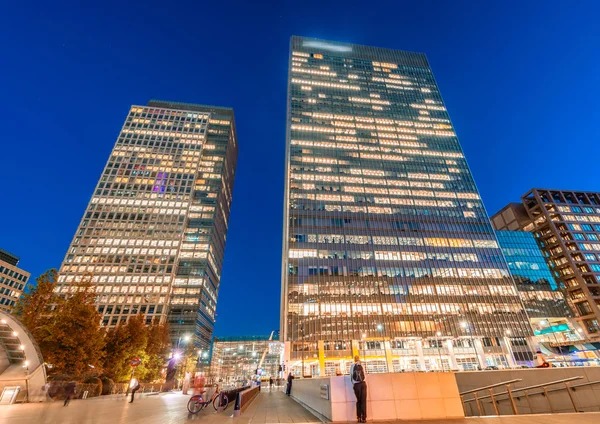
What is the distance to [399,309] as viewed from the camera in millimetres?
66250

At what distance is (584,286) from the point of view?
8431 centimetres

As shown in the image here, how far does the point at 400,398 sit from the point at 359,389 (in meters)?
1.51

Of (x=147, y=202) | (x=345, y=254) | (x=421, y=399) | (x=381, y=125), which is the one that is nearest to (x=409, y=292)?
(x=345, y=254)

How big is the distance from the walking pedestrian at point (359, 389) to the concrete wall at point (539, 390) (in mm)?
10662

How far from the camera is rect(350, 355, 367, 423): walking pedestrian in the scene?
8.05 metres

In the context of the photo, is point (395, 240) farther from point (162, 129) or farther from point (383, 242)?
point (162, 129)

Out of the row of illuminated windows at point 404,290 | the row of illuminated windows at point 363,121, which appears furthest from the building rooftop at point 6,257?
the row of illuminated windows at point 363,121

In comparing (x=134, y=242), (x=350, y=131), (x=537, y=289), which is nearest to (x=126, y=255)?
(x=134, y=242)

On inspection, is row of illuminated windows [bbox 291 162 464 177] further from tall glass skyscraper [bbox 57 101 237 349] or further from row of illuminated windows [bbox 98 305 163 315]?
row of illuminated windows [bbox 98 305 163 315]

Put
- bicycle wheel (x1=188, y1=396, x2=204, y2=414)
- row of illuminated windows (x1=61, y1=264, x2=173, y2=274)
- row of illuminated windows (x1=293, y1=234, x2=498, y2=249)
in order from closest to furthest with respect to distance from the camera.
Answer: bicycle wheel (x1=188, y1=396, x2=204, y2=414) < row of illuminated windows (x1=293, y1=234, x2=498, y2=249) < row of illuminated windows (x1=61, y1=264, x2=173, y2=274)

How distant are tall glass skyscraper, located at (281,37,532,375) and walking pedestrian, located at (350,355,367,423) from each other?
57721 millimetres

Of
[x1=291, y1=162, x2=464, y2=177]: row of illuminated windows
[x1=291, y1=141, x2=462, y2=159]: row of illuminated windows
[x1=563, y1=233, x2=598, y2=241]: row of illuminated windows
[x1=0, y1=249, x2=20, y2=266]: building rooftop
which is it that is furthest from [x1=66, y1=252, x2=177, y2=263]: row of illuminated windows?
[x1=563, y1=233, x2=598, y2=241]: row of illuminated windows

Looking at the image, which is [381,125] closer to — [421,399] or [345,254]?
[345,254]

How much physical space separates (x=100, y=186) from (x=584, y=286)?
16513 centimetres
